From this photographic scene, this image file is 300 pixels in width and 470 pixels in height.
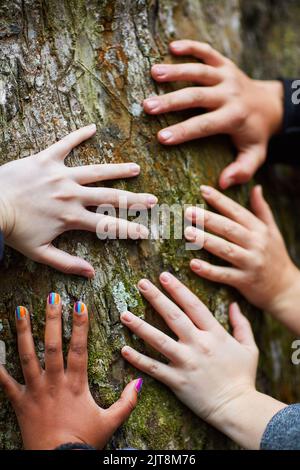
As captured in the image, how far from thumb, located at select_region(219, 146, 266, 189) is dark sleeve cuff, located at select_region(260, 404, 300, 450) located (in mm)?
849

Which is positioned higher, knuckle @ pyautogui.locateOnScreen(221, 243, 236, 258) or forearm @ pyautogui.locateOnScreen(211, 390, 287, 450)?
knuckle @ pyautogui.locateOnScreen(221, 243, 236, 258)

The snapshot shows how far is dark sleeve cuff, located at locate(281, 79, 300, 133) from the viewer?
7.38 feet

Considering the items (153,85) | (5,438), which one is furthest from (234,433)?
(153,85)

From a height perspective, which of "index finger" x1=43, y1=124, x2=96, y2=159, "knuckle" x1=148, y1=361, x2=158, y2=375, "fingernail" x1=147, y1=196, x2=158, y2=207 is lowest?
"knuckle" x1=148, y1=361, x2=158, y2=375

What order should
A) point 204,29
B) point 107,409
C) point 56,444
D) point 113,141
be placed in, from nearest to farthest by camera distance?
point 56,444 → point 107,409 → point 113,141 → point 204,29

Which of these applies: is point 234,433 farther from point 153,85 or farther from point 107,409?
point 153,85

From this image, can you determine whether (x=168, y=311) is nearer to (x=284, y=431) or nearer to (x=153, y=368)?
(x=153, y=368)

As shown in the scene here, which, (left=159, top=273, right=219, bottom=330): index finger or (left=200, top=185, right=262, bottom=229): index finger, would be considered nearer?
(left=159, top=273, right=219, bottom=330): index finger

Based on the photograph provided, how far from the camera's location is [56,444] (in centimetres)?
154

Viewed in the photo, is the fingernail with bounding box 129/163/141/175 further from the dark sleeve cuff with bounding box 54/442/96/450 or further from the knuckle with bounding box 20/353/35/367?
the dark sleeve cuff with bounding box 54/442/96/450

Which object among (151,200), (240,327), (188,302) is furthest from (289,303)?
(151,200)

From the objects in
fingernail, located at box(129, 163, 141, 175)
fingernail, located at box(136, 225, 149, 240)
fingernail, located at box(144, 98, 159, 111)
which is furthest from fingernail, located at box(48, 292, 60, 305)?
fingernail, located at box(144, 98, 159, 111)

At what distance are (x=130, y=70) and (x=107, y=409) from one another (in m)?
1.15

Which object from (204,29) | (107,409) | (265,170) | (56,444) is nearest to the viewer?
(56,444)
